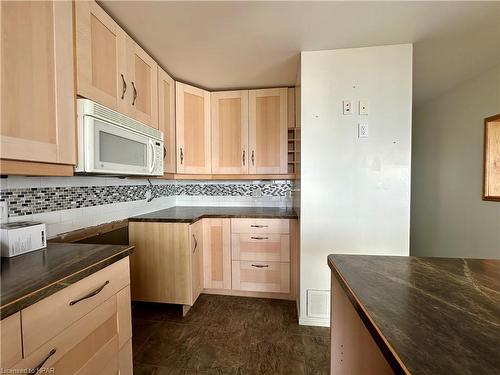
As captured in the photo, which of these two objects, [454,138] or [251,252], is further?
[454,138]

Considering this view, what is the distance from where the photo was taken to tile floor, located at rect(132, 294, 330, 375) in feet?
4.83

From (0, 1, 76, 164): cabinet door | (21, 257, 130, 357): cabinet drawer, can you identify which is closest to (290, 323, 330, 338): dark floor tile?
(21, 257, 130, 357): cabinet drawer

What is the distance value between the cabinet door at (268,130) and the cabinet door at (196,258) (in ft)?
2.82

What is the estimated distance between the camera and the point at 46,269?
0.83 m

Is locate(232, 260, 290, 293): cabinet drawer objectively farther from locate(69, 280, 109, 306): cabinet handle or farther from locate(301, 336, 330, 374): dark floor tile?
locate(69, 280, 109, 306): cabinet handle

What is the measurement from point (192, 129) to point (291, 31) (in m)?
1.33

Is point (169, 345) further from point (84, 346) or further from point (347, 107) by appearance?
point (347, 107)

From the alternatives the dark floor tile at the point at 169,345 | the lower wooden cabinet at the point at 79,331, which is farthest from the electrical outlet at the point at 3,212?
the dark floor tile at the point at 169,345

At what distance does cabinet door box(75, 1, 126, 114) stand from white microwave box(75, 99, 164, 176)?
0.31 feet

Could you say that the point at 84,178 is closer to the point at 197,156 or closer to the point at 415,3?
the point at 197,156

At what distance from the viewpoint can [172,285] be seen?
1993 millimetres

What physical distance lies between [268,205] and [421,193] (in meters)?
2.22

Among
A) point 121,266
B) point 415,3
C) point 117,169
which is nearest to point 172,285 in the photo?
point 121,266

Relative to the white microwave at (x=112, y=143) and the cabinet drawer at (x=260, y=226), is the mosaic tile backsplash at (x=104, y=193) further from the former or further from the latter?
the cabinet drawer at (x=260, y=226)
